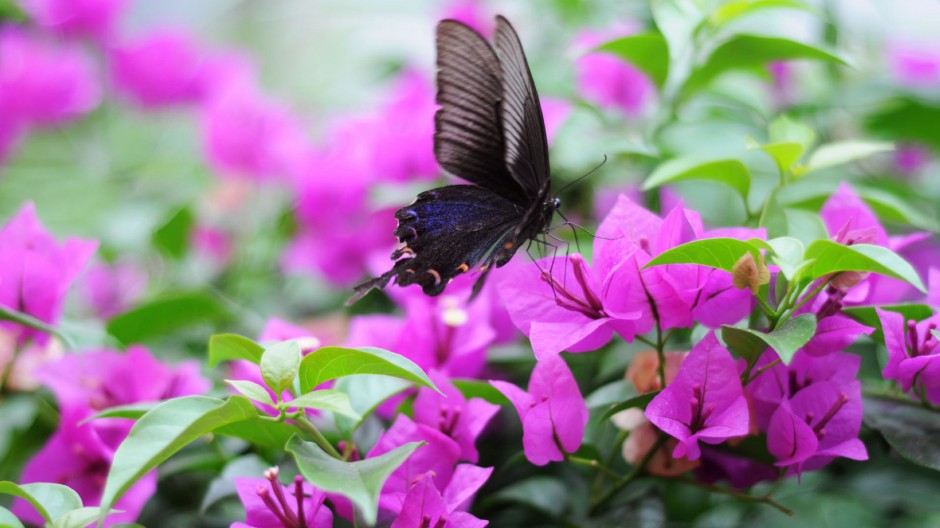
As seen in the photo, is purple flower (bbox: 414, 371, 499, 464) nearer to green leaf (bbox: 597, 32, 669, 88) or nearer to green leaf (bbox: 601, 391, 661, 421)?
green leaf (bbox: 601, 391, 661, 421)

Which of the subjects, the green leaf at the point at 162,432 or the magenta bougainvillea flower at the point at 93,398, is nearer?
the green leaf at the point at 162,432

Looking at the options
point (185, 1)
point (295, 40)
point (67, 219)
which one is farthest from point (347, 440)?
point (185, 1)

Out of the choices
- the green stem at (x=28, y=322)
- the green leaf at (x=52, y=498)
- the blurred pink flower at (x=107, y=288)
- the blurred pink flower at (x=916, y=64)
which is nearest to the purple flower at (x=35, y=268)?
the green stem at (x=28, y=322)

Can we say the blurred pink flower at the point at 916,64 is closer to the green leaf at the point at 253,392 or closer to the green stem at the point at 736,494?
the green stem at the point at 736,494

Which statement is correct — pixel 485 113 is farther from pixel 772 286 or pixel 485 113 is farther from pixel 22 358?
pixel 22 358

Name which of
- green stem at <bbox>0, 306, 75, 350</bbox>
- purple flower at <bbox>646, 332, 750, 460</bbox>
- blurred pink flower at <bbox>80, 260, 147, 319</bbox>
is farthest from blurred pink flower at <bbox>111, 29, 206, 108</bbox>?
purple flower at <bbox>646, 332, 750, 460</bbox>
